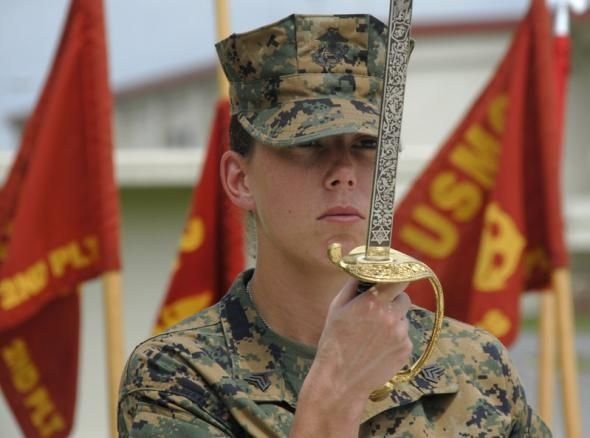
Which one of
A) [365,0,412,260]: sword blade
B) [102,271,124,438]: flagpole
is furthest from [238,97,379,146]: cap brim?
[102,271,124,438]: flagpole

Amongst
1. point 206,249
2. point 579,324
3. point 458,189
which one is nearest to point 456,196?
point 458,189

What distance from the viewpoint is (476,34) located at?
743 centimetres

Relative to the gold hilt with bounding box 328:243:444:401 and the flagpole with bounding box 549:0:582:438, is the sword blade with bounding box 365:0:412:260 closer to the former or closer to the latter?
the gold hilt with bounding box 328:243:444:401

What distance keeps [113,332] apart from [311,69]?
2.46m

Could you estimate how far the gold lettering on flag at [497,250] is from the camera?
425 cm

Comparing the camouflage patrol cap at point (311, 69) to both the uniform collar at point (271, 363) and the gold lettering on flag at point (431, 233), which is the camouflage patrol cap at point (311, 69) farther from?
the gold lettering on flag at point (431, 233)

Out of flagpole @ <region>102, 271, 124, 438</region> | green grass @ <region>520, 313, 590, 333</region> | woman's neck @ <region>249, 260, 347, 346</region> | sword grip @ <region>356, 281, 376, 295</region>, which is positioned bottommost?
green grass @ <region>520, 313, 590, 333</region>

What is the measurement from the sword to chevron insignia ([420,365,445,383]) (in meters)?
0.30

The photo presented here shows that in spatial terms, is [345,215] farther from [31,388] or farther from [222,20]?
[31,388]

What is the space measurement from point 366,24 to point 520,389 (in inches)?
18.7

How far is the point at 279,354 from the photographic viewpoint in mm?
1705

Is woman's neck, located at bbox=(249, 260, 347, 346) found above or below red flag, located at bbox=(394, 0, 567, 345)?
above

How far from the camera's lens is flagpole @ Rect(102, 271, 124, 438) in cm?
399

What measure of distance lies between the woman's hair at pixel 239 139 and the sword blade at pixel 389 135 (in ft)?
0.98
